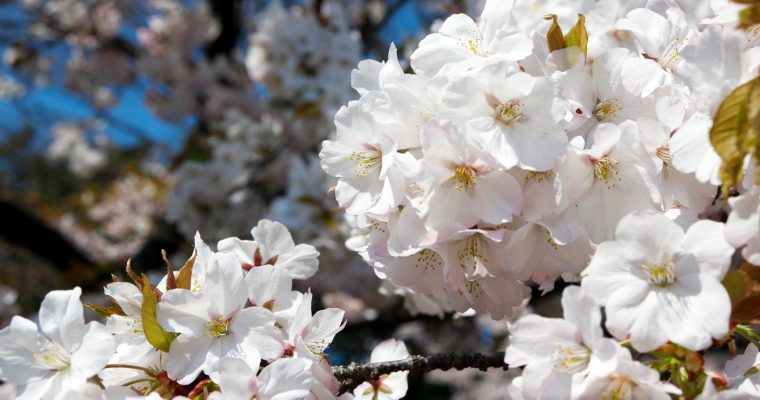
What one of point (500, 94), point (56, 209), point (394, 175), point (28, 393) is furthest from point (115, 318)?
point (56, 209)

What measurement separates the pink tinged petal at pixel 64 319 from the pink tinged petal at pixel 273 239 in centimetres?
24

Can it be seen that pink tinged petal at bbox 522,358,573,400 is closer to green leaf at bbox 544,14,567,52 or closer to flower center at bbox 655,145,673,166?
flower center at bbox 655,145,673,166

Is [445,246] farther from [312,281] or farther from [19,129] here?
[19,129]

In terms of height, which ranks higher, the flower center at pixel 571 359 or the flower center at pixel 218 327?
the flower center at pixel 218 327

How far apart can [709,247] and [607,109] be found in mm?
234

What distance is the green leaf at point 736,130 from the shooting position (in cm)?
58

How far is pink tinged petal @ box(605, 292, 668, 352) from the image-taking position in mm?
607

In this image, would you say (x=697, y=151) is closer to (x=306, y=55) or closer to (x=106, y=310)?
(x=106, y=310)

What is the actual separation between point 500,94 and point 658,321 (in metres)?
0.30

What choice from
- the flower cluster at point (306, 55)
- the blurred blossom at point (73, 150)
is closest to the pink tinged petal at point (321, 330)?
the flower cluster at point (306, 55)

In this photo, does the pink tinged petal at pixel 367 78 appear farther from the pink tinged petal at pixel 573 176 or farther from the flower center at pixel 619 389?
the flower center at pixel 619 389

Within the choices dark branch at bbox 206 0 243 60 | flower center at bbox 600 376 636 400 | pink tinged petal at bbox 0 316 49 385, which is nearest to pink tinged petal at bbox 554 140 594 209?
flower center at bbox 600 376 636 400

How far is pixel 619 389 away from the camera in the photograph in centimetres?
62

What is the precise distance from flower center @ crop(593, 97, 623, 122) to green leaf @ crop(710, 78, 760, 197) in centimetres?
19
